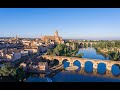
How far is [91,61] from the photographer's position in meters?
4.40

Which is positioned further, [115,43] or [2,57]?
[115,43]

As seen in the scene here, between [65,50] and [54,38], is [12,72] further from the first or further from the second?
[65,50]

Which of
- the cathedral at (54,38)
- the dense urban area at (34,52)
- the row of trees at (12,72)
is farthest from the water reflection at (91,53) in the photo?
the row of trees at (12,72)

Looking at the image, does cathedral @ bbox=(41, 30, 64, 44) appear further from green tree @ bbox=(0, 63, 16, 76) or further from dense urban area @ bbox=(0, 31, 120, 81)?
green tree @ bbox=(0, 63, 16, 76)

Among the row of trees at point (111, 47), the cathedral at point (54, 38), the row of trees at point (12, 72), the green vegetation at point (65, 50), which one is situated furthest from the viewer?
the green vegetation at point (65, 50)

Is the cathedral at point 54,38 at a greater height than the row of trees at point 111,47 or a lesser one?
greater

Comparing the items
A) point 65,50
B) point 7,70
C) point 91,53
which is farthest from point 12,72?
point 91,53

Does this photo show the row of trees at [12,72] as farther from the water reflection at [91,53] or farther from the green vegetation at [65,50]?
the water reflection at [91,53]

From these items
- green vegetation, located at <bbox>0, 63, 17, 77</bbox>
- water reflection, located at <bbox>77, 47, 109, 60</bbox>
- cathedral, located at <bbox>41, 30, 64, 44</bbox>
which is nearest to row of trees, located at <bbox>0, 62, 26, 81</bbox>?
green vegetation, located at <bbox>0, 63, 17, 77</bbox>

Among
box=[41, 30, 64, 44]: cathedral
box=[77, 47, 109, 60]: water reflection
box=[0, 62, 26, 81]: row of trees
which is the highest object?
box=[41, 30, 64, 44]: cathedral

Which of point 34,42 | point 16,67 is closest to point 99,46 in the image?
point 34,42
